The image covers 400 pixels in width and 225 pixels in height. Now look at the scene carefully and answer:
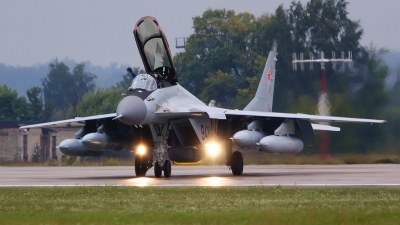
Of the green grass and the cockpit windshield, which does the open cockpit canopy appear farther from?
the green grass

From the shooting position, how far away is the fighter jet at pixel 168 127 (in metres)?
18.2

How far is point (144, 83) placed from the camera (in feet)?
58.2

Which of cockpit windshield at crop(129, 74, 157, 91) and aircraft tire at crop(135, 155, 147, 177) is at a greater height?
cockpit windshield at crop(129, 74, 157, 91)

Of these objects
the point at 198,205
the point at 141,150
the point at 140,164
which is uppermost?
the point at 141,150

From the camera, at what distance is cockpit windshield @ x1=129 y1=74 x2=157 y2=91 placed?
58.0 ft

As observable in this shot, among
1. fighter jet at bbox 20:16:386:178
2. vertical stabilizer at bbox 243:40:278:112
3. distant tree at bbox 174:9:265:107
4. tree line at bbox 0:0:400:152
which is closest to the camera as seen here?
fighter jet at bbox 20:16:386:178

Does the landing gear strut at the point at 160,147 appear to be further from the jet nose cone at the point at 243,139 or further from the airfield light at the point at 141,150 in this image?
the jet nose cone at the point at 243,139

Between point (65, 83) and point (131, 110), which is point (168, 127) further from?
point (65, 83)

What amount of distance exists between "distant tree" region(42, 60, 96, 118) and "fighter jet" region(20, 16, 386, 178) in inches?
2856

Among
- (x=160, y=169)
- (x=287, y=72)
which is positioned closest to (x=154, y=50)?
(x=160, y=169)

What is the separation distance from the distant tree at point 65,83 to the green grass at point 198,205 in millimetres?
79843

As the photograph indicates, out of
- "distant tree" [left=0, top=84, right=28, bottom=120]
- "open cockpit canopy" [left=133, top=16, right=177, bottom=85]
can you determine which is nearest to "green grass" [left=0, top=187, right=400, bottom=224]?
"open cockpit canopy" [left=133, top=16, right=177, bottom=85]

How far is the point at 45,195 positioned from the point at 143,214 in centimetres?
381

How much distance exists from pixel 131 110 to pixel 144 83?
51.0 inches
